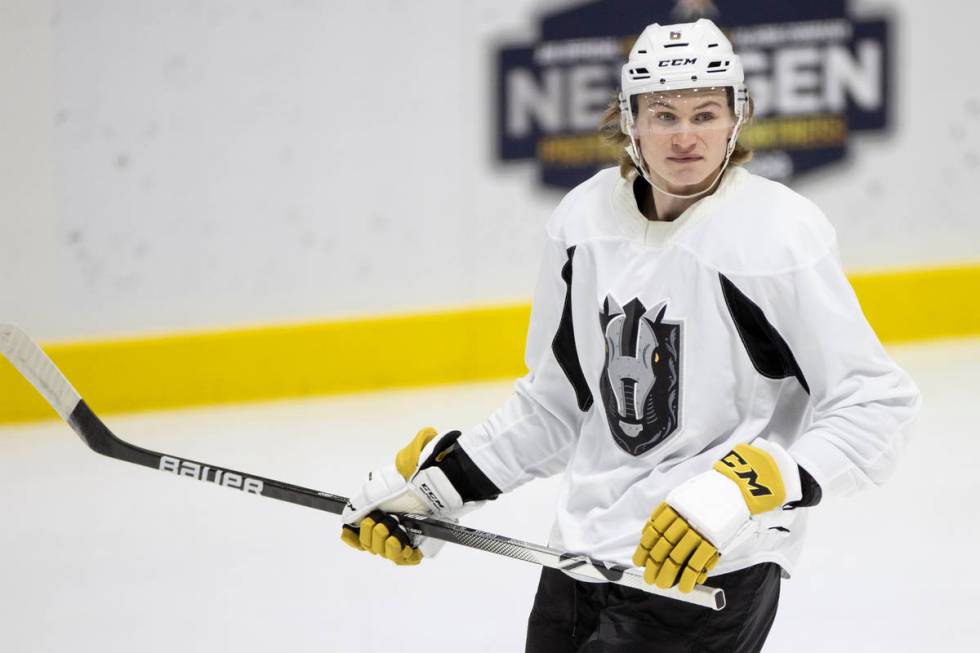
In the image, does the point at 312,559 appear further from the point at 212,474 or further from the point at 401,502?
the point at 401,502

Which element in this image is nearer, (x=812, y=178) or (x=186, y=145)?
(x=186, y=145)

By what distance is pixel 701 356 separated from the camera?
1745 mm

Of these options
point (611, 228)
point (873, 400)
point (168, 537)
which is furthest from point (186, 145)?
point (873, 400)

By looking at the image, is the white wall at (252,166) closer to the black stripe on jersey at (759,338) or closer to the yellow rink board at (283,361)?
the yellow rink board at (283,361)

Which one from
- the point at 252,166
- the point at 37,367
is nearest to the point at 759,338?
the point at 37,367

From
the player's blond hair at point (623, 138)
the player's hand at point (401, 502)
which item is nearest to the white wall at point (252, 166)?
the player's hand at point (401, 502)

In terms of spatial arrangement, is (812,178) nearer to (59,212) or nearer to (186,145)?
(186,145)

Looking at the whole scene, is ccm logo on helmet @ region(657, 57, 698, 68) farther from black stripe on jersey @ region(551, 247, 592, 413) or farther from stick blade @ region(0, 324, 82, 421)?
stick blade @ region(0, 324, 82, 421)

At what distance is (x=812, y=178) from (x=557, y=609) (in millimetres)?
3485

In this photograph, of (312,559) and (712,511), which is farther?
(312,559)

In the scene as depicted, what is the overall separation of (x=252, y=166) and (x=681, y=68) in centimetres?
287

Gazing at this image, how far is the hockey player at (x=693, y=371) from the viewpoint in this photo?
5.42ft

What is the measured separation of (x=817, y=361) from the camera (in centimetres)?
166

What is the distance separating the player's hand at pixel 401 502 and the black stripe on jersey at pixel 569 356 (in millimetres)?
224
